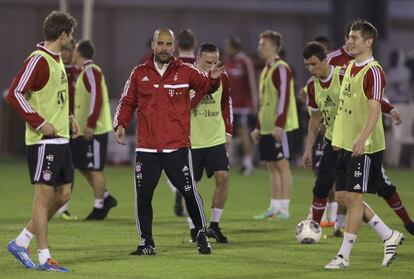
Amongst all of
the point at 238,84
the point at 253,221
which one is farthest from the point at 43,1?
the point at 253,221

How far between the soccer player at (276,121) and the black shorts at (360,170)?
4.45m

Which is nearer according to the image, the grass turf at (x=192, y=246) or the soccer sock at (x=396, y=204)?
the grass turf at (x=192, y=246)

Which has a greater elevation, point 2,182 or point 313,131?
point 313,131

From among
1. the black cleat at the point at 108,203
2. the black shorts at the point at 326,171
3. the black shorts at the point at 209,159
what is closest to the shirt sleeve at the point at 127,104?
the black shorts at the point at 209,159

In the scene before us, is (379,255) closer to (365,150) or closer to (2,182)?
(365,150)

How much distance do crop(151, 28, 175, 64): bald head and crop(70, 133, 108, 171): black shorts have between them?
4182 millimetres

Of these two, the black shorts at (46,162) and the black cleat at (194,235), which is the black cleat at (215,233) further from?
the black shorts at (46,162)

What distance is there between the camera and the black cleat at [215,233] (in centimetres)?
1251

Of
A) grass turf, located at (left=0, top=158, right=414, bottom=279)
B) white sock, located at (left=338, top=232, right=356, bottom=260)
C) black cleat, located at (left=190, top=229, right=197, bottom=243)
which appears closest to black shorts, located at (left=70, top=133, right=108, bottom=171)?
grass turf, located at (left=0, top=158, right=414, bottom=279)

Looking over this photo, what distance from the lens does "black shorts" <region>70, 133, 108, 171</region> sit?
15.1 meters

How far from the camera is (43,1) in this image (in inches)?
1132

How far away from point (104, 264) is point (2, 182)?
34.1 ft

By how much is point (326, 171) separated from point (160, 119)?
2.21 meters

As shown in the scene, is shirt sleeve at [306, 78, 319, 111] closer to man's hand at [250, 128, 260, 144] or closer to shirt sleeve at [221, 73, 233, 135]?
shirt sleeve at [221, 73, 233, 135]
